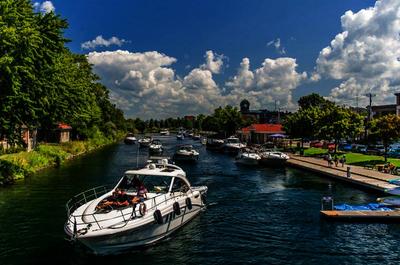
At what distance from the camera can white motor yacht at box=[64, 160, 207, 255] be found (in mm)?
17234

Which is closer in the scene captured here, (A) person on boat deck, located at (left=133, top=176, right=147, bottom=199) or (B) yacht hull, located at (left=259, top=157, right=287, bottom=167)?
(A) person on boat deck, located at (left=133, top=176, right=147, bottom=199)

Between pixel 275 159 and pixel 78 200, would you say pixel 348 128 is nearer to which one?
pixel 275 159

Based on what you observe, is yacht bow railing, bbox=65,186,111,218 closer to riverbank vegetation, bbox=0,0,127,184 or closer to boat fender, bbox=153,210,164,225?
boat fender, bbox=153,210,164,225

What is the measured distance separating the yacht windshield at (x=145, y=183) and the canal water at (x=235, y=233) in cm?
279

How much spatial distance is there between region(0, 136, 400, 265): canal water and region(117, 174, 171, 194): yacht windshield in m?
2.79

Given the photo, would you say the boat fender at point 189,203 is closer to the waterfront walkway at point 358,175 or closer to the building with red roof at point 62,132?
the waterfront walkway at point 358,175

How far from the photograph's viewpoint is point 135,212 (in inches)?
743

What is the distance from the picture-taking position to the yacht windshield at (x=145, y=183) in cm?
2295

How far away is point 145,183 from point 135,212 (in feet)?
15.9

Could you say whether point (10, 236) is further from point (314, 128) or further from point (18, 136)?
point (314, 128)

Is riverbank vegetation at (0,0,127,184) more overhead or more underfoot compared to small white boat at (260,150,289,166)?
more overhead

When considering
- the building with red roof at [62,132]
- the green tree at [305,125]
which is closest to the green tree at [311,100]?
the green tree at [305,125]

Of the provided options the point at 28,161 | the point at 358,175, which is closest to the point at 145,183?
the point at 358,175

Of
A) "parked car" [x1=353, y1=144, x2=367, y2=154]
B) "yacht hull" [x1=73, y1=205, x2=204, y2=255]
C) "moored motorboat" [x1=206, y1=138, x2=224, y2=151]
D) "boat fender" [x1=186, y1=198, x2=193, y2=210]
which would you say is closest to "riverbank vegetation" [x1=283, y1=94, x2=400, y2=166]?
"parked car" [x1=353, y1=144, x2=367, y2=154]
